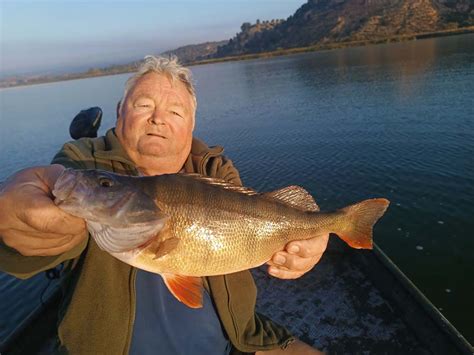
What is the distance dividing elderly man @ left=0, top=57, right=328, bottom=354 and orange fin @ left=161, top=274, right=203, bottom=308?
1.11 feet

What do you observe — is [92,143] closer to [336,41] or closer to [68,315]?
[68,315]

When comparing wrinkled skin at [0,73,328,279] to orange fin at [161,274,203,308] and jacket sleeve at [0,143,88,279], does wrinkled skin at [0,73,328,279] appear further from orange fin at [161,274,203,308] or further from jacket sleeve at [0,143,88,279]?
orange fin at [161,274,203,308]

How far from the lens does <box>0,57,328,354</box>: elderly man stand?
2.03m

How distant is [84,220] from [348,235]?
225 centimetres

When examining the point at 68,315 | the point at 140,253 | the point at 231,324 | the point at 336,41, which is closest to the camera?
the point at 140,253

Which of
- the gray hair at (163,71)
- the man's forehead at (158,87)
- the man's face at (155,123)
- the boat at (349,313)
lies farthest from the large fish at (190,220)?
the boat at (349,313)

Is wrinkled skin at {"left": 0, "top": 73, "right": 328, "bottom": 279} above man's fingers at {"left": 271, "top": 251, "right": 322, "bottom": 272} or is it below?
above

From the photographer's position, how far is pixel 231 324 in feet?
10.2

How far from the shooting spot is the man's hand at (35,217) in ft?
6.17

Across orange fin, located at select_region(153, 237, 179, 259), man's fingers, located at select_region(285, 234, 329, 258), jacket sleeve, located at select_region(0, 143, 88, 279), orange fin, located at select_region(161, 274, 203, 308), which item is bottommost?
man's fingers, located at select_region(285, 234, 329, 258)

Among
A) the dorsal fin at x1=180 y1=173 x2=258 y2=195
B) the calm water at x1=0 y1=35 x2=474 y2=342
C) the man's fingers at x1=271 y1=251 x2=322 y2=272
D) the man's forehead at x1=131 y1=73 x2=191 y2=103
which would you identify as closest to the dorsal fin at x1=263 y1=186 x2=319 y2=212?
the dorsal fin at x1=180 y1=173 x2=258 y2=195

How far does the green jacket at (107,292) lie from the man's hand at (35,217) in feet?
0.66

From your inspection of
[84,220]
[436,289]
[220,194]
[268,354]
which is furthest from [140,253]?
[436,289]

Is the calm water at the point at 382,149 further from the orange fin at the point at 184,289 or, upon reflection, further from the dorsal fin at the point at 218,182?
the orange fin at the point at 184,289
